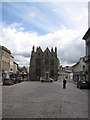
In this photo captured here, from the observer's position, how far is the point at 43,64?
9188 cm

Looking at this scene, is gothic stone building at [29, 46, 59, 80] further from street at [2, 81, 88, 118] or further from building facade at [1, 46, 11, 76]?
street at [2, 81, 88, 118]

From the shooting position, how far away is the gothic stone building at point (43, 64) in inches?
3570

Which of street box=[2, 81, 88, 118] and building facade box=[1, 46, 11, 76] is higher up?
building facade box=[1, 46, 11, 76]

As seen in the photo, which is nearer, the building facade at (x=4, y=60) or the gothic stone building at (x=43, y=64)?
the building facade at (x=4, y=60)

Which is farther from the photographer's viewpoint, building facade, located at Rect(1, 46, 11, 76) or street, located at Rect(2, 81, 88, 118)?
building facade, located at Rect(1, 46, 11, 76)

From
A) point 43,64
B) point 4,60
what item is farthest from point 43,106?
point 43,64

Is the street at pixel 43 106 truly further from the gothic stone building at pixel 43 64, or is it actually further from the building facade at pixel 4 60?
the gothic stone building at pixel 43 64

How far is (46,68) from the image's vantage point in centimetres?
9150

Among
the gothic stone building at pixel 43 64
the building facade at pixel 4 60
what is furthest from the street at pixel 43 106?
the gothic stone building at pixel 43 64

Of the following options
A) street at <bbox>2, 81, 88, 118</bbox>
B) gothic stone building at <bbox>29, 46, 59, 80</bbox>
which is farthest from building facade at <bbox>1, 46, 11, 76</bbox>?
street at <bbox>2, 81, 88, 118</bbox>

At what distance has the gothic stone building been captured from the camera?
3570 inches

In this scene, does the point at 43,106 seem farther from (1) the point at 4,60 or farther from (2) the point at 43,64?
(2) the point at 43,64

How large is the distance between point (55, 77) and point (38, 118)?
80126 mm

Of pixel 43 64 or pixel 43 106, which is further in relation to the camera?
pixel 43 64
